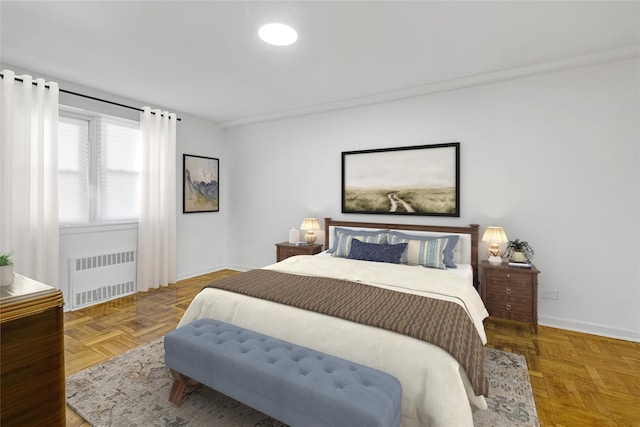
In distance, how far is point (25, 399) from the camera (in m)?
0.94

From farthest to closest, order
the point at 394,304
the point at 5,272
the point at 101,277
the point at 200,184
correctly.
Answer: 1. the point at 200,184
2. the point at 101,277
3. the point at 394,304
4. the point at 5,272

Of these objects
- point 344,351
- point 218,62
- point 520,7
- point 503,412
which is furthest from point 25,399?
point 520,7

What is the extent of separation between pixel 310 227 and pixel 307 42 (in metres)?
2.48

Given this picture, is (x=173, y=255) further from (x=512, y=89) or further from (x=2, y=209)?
(x=512, y=89)

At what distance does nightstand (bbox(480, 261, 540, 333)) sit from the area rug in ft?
2.30

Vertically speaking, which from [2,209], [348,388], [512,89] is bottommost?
[348,388]

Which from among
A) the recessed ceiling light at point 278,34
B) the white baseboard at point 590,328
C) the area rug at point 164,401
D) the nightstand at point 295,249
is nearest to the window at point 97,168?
the nightstand at point 295,249

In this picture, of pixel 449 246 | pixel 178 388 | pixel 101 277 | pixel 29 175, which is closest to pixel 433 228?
pixel 449 246

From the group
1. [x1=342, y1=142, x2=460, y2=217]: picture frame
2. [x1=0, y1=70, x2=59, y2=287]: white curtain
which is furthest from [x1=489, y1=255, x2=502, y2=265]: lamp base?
[x1=0, y1=70, x2=59, y2=287]: white curtain

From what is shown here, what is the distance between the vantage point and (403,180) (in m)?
4.05

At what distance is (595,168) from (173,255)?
5.24 m

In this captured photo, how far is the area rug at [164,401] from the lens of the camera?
1.87 meters

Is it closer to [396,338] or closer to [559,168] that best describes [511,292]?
[559,168]

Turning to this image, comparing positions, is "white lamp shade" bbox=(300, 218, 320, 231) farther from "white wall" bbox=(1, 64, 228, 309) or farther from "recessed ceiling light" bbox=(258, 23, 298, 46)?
"recessed ceiling light" bbox=(258, 23, 298, 46)
